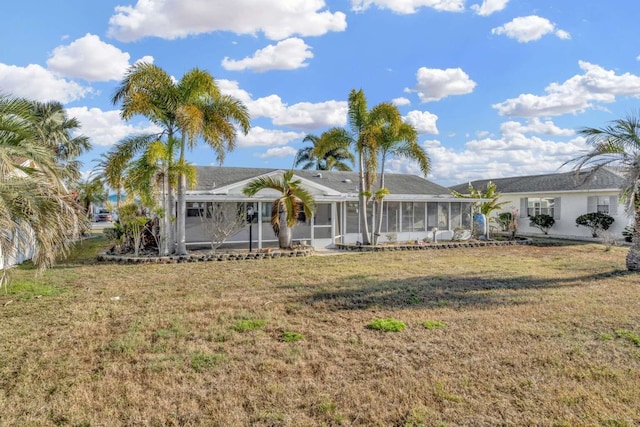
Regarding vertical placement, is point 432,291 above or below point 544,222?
below

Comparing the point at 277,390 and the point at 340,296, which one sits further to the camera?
the point at 340,296

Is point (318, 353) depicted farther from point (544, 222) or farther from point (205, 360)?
point (544, 222)

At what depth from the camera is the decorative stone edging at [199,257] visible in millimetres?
13742

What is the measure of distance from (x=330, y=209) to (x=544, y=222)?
15.1 metres

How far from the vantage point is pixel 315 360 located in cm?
519

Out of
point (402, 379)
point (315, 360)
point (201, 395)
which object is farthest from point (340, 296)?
point (201, 395)

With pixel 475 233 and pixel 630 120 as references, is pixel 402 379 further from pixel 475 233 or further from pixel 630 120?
pixel 475 233

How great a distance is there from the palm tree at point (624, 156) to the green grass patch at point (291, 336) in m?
10.5

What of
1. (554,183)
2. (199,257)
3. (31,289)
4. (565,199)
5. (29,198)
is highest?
(554,183)

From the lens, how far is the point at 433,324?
6.63m

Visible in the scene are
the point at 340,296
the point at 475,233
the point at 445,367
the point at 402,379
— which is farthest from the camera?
the point at 475,233

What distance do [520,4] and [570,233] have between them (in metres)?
16.3

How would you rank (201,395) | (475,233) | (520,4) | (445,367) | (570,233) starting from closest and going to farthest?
(201,395), (445,367), (520,4), (475,233), (570,233)

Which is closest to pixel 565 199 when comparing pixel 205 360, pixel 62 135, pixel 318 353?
pixel 318 353
